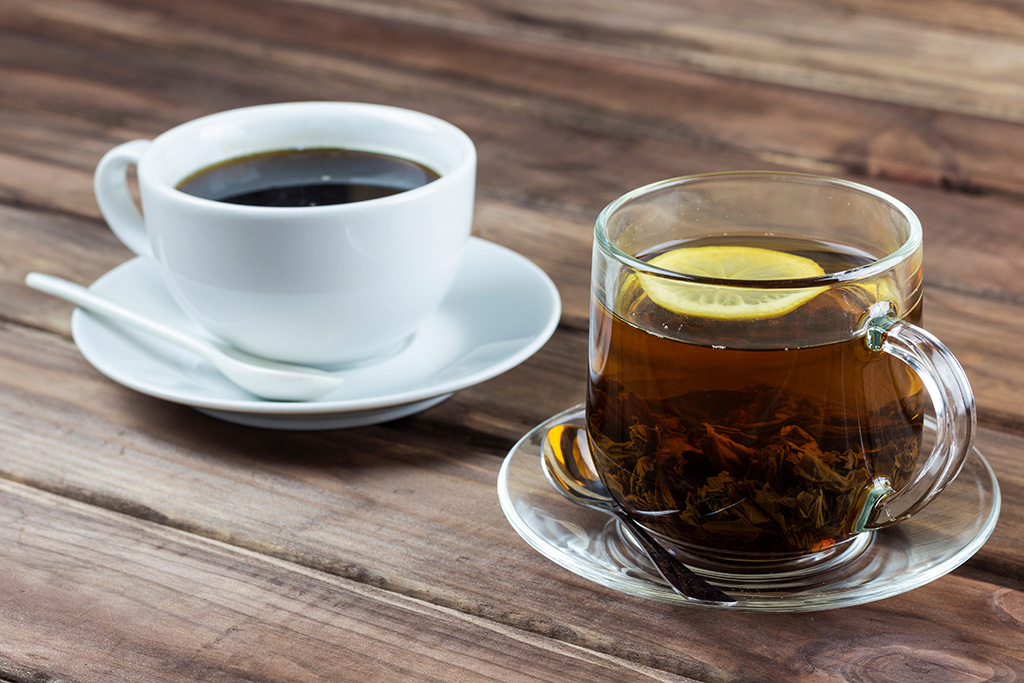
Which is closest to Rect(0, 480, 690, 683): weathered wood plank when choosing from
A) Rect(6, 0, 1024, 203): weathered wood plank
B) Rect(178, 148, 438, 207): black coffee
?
Rect(178, 148, 438, 207): black coffee

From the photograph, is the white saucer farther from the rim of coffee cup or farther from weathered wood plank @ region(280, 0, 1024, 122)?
weathered wood plank @ region(280, 0, 1024, 122)

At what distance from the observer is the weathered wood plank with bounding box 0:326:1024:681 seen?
456mm

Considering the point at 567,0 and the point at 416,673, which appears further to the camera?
the point at 567,0

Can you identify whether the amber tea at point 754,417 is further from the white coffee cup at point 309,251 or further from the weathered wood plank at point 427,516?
the white coffee cup at point 309,251

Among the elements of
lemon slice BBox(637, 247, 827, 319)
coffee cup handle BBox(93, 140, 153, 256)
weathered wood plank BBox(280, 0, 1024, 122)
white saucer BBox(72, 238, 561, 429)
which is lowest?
white saucer BBox(72, 238, 561, 429)

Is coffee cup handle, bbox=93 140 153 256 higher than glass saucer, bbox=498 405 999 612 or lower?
higher

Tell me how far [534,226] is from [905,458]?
494 mm

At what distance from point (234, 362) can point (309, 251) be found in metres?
0.08

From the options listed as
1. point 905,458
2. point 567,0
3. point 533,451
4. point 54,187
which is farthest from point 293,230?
point 567,0

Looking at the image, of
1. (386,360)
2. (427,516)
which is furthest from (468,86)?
(427,516)

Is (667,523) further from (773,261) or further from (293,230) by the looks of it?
(293,230)

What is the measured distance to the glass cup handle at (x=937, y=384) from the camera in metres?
0.44

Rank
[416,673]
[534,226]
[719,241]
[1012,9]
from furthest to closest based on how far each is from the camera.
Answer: [1012,9] → [534,226] → [719,241] → [416,673]

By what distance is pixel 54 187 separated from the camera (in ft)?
3.24
